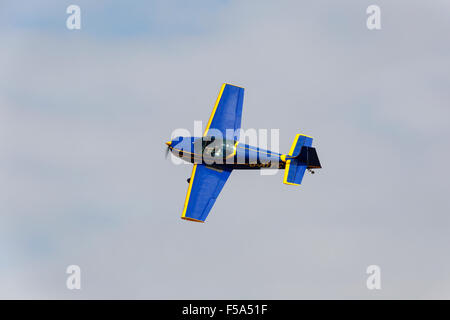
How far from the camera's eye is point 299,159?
60.3 m

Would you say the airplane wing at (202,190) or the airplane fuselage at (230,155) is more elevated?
the airplane fuselage at (230,155)

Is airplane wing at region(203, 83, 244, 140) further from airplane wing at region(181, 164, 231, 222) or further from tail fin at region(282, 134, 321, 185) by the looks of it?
tail fin at region(282, 134, 321, 185)

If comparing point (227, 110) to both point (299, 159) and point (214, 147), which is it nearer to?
point (214, 147)

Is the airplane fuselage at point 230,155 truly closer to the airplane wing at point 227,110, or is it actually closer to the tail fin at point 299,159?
the tail fin at point 299,159

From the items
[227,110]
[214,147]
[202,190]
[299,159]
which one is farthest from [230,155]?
[299,159]

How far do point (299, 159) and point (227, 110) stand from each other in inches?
242

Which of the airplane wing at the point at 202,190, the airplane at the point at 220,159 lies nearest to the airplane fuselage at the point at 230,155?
the airplane at the point at 220,159

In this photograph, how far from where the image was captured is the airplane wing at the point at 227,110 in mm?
62344

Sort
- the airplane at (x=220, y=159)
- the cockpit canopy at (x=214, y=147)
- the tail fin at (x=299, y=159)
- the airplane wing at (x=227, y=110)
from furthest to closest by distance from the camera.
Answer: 1. the airplane wing at (x=227, y=110)
2. the cockpit canopy at (x=214, y=147)
3. the tail fin at (x=299, y=159)
4. the airplane at (x=220, y=159)

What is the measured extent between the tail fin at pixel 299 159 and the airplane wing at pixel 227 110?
3.85m

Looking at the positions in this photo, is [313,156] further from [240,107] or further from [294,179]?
[240,107]
